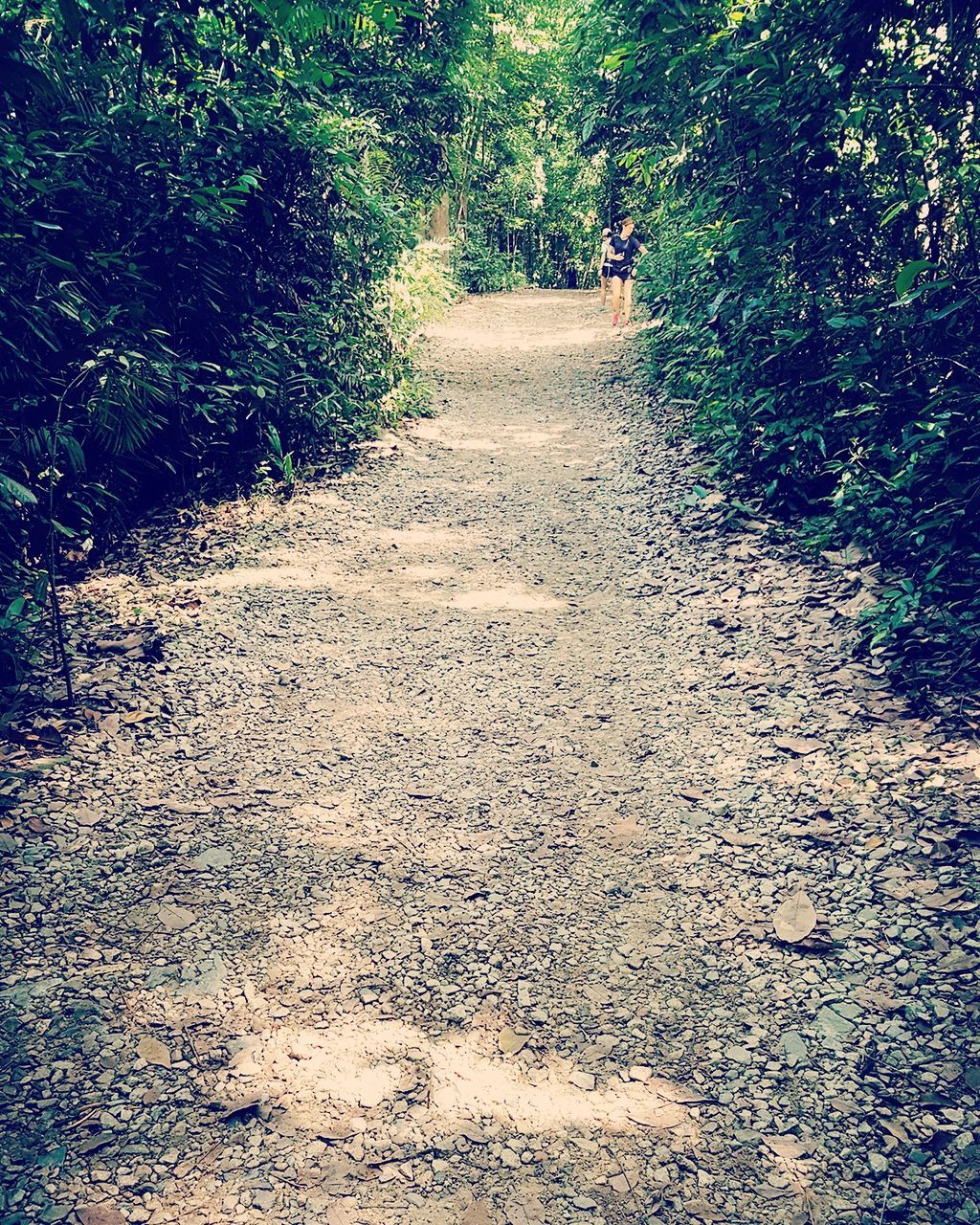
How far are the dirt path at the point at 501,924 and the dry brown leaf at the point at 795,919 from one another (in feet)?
0.10

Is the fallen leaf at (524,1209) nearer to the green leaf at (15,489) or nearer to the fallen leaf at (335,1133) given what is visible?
the fallen leaf at (335,1133)

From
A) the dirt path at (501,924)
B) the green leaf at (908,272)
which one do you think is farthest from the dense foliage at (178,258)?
the green leaf at (908,272)

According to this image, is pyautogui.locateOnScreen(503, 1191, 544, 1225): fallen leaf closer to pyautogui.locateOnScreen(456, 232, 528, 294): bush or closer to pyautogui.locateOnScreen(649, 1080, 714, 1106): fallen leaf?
pyautogui.locateOnScreen(649, 1080, 714, 1106): fallen leaf

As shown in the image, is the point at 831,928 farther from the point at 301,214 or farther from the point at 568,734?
the point at 301,214

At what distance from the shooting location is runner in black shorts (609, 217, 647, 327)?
13375 millimetres

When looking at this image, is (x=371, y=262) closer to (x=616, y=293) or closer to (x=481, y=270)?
(x=616, y=293)

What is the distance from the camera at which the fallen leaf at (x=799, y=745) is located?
150 inches

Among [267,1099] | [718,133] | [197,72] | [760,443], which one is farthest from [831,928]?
[197,72]

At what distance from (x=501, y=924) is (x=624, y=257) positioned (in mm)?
12908

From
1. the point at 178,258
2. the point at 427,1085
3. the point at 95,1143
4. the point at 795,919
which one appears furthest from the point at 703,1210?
the point at 178,258

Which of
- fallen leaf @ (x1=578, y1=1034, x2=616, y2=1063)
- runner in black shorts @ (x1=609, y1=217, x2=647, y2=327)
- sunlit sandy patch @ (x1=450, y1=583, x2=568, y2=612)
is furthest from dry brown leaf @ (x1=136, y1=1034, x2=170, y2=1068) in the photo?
runner in black shorts @ (x1=609, y1=217, x2=647, y2=327)

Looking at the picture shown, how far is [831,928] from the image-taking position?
298cm

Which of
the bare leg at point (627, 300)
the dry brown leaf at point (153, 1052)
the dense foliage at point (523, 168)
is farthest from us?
the dense foliage at point (523, 168)

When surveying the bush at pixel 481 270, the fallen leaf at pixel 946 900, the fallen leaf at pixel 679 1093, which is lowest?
the fallen leaf at pixel 679 1093
